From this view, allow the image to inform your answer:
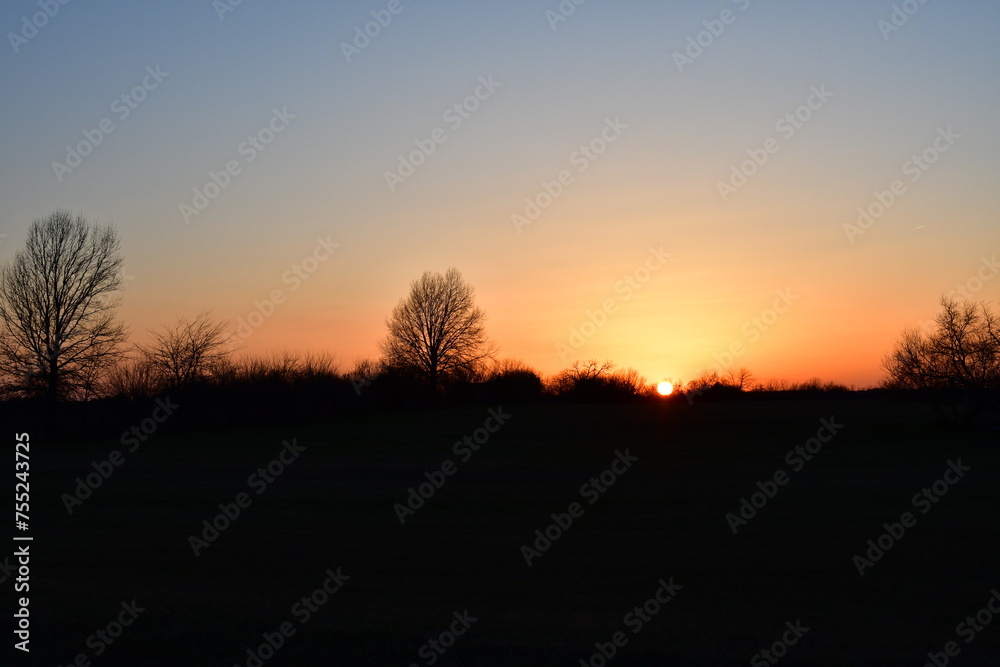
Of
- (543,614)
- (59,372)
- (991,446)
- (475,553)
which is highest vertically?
(59,372)

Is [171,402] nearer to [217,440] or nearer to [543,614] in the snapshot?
[217,440]

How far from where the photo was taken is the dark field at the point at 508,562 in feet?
27.5

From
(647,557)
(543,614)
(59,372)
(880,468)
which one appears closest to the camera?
(543,614)

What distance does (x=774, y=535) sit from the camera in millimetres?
19016

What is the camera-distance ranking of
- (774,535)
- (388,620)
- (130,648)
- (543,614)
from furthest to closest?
(774,535)
(543,614)
(388,620)
(130,648)

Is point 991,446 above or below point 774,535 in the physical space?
above

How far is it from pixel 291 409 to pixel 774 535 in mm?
56327

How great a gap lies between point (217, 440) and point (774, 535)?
39689 mm

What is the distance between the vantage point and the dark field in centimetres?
839

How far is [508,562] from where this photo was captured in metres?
15.6

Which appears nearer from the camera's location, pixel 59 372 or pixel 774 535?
pixel 774 535

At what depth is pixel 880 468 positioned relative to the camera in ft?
127

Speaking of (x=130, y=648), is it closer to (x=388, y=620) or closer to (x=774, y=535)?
(x=388, y=620)

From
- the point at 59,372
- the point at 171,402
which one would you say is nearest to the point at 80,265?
the point at 59,372
